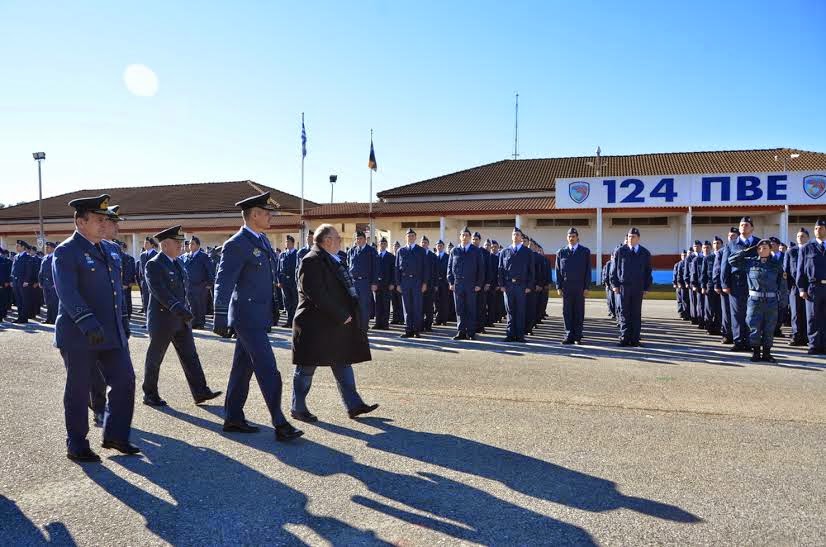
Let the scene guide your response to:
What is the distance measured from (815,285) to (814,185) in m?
20.5

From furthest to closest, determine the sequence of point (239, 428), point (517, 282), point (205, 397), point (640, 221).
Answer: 1. point (640, 221)
2. point (517, 282)
3. point (205, 397)
4. point (239, 428)

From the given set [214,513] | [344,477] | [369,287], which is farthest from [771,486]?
[369,287]

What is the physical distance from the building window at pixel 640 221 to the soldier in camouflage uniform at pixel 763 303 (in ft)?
83.0

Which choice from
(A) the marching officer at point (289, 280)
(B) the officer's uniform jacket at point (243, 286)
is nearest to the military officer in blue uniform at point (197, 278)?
(A) the marching officer at point (289, 280)

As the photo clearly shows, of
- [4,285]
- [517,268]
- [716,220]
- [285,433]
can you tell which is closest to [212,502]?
[285,433]

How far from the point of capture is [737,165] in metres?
36.8

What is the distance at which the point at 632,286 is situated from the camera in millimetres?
10953

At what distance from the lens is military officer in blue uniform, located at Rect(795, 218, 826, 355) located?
9852 millimetres

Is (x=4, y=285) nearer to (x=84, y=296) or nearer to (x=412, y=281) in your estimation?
(x=412, y=281)

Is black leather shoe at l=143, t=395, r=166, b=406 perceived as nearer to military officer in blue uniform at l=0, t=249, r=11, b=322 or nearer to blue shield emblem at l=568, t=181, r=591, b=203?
military officer in blue uniform at l=0, t=249, r=11, b=322

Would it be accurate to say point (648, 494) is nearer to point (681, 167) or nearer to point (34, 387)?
point (34, 387)

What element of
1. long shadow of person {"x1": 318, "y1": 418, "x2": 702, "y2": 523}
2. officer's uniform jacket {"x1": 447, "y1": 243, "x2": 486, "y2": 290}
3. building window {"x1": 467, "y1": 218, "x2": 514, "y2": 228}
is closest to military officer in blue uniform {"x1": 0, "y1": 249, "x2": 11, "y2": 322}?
officer's uniform jacket {"x1": 447, "y1": 243, "x2": 486, "y2": 290}

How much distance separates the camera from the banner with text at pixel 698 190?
2686 centimetres

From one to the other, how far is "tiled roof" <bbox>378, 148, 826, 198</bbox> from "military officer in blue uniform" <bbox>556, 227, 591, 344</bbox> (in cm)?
2628
